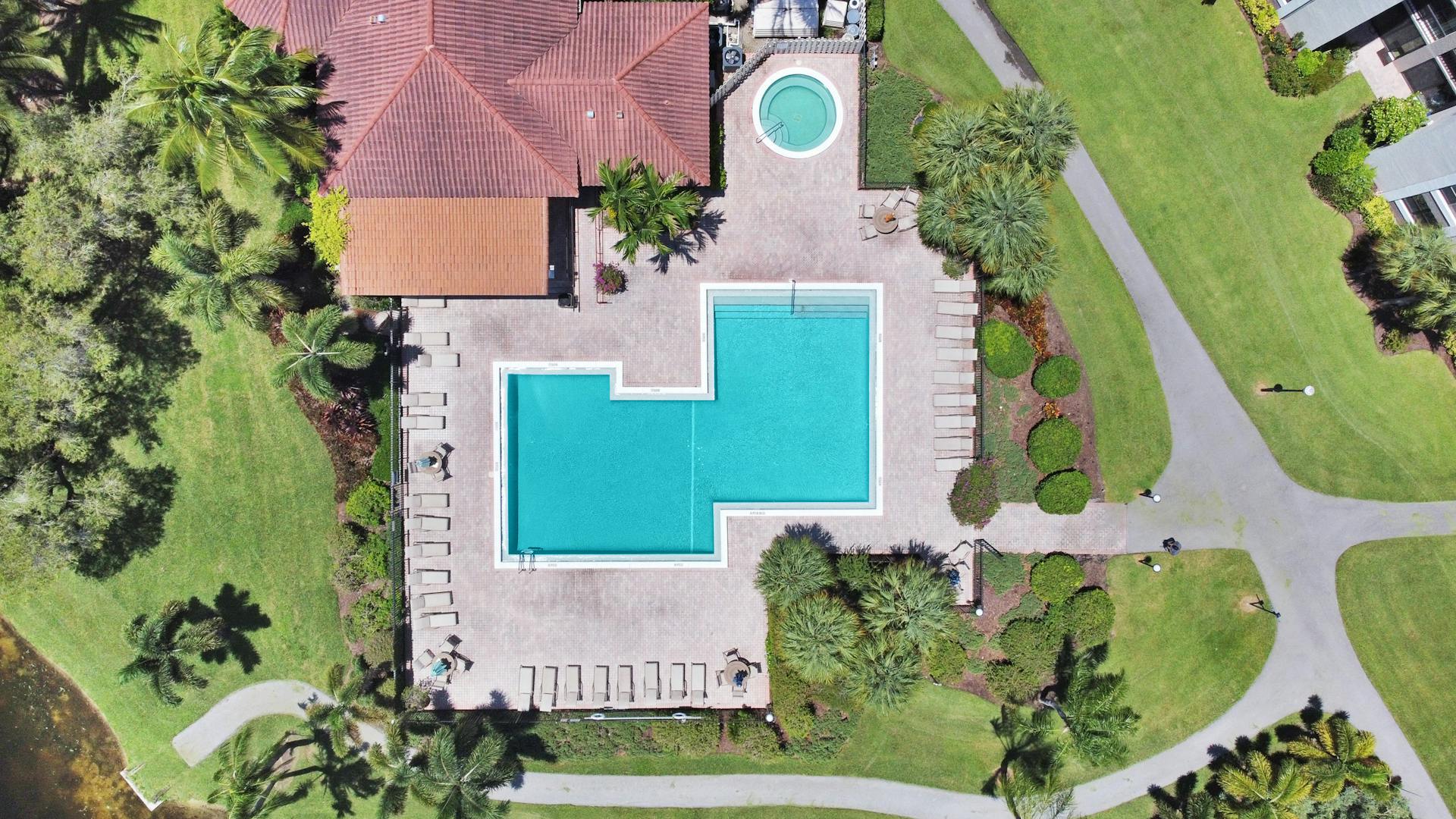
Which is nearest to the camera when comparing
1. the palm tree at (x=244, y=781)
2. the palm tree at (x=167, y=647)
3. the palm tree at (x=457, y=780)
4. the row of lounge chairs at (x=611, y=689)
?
the palm tree at (x=457, y=780)

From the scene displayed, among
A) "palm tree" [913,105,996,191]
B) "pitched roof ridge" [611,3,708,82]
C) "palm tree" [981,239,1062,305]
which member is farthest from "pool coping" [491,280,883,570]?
"pitched roof ridge" [611,3,708,82]

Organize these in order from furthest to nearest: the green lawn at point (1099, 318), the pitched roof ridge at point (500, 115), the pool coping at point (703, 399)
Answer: the green lawn at point (1099, 318) → the pool coping at point (703, 399) → the pitched roof ridge at point (500, 115)

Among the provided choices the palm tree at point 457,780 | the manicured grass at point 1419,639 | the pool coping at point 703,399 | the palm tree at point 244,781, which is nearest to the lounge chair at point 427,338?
the pool coping at point 703,399

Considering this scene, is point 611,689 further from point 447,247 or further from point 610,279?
point 447,247

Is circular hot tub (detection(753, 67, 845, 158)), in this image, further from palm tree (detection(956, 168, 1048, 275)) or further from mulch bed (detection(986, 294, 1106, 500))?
mulch bed (detection(986, 294, 1106, 500))

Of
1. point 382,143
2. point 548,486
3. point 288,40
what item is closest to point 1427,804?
point 548,486

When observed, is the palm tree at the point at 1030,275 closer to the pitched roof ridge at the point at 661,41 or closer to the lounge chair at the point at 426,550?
the pitched roof ridge at the point at 661,41
